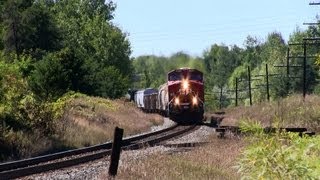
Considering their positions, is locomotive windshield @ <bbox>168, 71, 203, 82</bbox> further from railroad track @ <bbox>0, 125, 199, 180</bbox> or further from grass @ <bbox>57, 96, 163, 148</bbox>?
railroad track @ <bbox>0, 125, 199, 180</bbox>

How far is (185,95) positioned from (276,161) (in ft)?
115

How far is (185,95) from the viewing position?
40.4 metres

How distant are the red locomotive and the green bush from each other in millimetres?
34309

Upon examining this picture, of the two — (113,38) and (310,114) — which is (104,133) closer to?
(310,114)

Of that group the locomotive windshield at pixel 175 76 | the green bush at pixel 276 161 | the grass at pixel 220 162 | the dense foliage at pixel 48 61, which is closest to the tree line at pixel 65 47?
the dense foliage at pixel 48 61

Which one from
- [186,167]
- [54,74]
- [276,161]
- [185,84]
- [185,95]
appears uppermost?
[54,74]

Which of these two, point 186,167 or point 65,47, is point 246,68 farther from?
point 186,167

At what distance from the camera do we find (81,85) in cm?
5172

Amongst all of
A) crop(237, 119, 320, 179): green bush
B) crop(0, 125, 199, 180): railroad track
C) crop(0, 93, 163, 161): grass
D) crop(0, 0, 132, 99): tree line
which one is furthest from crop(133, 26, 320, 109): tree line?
crop(237, 119, 320, 179): green bush

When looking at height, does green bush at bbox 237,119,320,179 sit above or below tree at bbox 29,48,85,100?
below

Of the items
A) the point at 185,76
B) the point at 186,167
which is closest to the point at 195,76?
the point at 185,76

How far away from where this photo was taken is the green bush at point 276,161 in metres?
5.22

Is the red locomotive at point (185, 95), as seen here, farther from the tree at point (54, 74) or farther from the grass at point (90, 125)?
the tree at point (54, 74)

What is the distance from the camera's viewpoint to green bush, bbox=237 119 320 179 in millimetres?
5223
